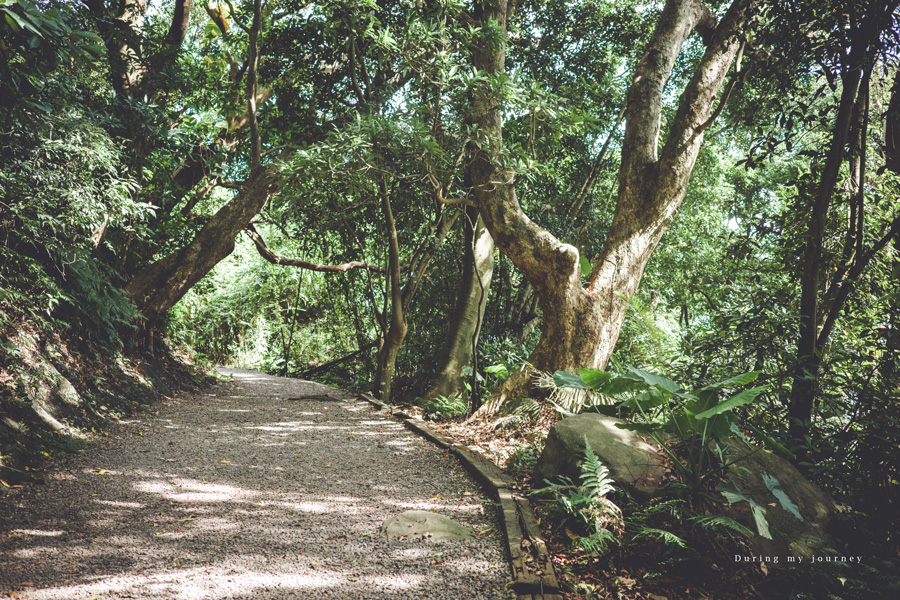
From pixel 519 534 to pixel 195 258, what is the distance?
6.55 m

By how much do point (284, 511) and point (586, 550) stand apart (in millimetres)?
1880

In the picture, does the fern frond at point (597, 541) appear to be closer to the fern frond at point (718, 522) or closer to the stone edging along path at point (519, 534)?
the stone edging along path at point (519, 534)

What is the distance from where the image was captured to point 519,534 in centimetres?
304

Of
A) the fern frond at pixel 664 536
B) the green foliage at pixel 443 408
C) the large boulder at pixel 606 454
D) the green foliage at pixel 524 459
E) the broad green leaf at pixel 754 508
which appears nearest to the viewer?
the broad green leaf at pixel 754 508

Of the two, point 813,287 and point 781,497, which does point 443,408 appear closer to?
point 813,287

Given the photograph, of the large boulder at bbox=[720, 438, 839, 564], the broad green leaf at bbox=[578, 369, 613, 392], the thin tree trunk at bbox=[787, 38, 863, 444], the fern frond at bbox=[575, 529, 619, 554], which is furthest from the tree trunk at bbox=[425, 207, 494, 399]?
the fern frond at bbox=[575, 529, 619, 554]

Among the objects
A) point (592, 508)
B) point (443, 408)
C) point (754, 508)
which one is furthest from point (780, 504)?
point (443, 408)

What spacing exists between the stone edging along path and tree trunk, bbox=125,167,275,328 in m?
5.08

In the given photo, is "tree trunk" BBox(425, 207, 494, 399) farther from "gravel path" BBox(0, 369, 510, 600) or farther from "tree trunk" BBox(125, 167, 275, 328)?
"tree trunk" BBox(125, 167, 275, 328)

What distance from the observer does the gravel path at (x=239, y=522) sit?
242 cm

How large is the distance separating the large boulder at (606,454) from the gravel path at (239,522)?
1.79 ft

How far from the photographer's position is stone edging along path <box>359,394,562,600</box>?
98.0 inches

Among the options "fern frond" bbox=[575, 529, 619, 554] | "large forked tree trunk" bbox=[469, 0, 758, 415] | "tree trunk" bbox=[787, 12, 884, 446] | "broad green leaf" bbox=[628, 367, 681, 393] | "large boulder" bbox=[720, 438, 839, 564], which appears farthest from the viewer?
"large forked tree trunk" bbox=[469, 0, 758, 415]

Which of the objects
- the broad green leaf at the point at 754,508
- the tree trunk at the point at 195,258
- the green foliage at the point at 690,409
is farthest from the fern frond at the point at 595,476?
the tree trunk at the point at 195,258
